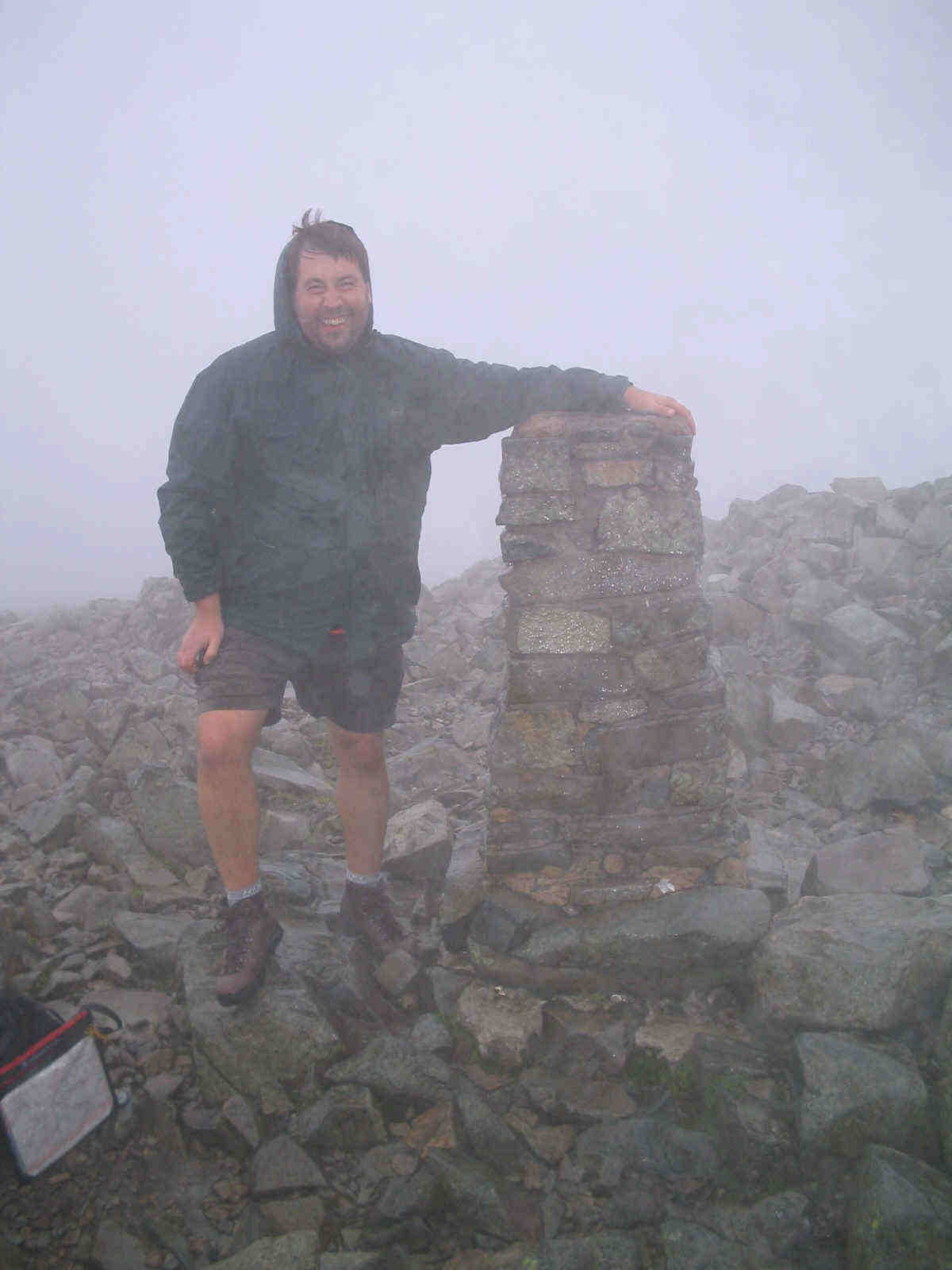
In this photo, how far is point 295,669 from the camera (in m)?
3.04

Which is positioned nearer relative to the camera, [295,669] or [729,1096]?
[729,1096]

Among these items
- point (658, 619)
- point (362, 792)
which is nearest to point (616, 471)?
point (658, 619)

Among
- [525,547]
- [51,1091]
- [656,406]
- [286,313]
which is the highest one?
[286,313]

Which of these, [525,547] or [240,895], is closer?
[240,895]

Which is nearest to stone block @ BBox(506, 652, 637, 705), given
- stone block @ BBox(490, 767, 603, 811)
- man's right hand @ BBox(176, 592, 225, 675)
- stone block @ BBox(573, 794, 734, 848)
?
stone block @ BBox(490, 767, 603, 811)

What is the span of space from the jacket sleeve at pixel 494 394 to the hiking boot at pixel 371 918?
5.96ft

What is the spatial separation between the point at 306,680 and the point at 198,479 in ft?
2.79

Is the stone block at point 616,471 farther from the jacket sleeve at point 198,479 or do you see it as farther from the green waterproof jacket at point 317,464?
the jacket sleeve at point 198,479

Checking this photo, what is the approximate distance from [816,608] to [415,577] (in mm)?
4822

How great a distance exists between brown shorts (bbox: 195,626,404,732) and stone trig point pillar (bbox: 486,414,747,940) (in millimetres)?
477

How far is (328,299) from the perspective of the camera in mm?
2854

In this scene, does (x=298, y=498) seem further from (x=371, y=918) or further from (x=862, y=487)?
(x=862, y=487)

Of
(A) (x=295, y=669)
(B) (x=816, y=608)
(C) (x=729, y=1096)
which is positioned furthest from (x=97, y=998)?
(B) (x=816, y=608)

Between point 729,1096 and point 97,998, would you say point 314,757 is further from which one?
point 729,1096
